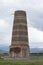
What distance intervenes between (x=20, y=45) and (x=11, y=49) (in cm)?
241

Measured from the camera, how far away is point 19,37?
196ft

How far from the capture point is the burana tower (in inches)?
2335

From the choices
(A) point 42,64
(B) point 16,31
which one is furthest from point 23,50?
(A) point 42,64

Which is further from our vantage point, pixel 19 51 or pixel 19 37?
pixel 19 37

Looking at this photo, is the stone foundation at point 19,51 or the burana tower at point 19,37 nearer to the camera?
the stone foundation at point 19,51

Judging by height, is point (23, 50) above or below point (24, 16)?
below

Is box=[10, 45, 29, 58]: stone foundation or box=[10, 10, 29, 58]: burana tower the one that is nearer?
box=[10, 45, 29, 58]: stone foundation

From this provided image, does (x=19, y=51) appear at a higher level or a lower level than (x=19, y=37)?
lower

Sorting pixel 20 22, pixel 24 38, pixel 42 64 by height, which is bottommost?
pixel 42 64

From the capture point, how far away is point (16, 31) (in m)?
60.4

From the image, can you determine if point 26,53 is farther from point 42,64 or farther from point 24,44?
point 42,64

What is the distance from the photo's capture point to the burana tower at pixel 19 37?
195 feet

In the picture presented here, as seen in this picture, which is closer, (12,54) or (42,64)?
(42,64)

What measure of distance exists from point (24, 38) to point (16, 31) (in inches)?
97.7
